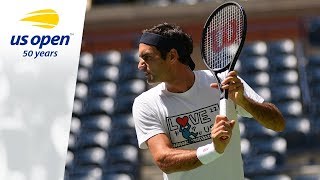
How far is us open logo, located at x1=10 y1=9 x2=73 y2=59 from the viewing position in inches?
182

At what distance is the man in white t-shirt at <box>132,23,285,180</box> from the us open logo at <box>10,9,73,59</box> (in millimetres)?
1294

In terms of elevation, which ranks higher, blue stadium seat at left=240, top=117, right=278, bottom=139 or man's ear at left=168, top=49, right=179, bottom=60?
man's ear at left=168, top=49, right=179, bottom=60

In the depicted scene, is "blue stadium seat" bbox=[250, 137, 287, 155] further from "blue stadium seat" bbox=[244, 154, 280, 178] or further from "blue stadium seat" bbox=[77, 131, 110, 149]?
"blue stadium seat" bbox=[77, 131, 110, 149]

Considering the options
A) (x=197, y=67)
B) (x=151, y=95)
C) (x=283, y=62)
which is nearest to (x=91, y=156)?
(x=197, y=67)

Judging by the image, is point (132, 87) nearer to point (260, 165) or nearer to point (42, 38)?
point (260, 165)

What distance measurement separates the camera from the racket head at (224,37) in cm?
333

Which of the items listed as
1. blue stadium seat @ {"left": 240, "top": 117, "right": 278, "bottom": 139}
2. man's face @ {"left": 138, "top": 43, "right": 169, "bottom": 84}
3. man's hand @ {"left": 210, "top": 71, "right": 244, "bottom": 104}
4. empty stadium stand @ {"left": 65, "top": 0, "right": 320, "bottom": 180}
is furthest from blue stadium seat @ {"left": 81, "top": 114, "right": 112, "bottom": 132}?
man's hand @ {"left": 210, "top": 71, "right": 244, "bottom": 104}

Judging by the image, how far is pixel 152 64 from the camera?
129 inches

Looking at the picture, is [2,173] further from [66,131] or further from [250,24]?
[250,24]

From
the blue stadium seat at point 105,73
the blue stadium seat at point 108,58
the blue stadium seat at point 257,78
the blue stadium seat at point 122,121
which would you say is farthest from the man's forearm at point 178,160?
the blue stadium seat at point 108,58

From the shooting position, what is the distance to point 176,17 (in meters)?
11.3

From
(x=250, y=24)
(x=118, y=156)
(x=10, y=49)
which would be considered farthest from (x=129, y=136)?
(x=10, y=49)

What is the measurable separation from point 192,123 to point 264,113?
1.02 ft

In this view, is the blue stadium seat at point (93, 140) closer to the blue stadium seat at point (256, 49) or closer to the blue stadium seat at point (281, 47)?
the blue stadium seat at point (256, 49)
